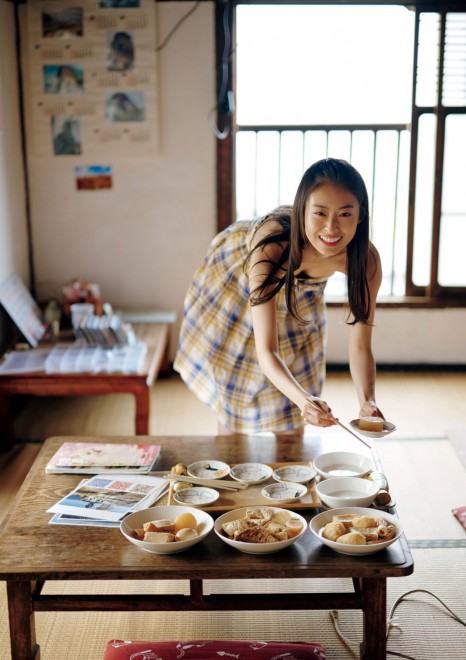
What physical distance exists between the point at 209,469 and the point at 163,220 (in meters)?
2.37

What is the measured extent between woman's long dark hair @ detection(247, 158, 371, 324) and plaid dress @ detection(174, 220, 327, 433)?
0.27m

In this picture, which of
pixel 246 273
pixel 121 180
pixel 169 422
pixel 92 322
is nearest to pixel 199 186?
pixel 121 180

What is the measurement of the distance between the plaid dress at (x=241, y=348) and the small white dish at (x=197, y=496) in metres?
0.59

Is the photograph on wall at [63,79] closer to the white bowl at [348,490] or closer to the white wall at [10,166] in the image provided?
the white wall at [10,166]

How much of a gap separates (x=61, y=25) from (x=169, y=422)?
2041 mm

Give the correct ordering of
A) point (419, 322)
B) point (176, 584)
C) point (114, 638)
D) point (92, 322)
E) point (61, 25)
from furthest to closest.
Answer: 1. point (419, 322)
2. point (61, 25)
3. point (92, 322)
4. point (176, 584)
5. point (114, 638)

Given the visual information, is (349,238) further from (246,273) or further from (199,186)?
(199,186)

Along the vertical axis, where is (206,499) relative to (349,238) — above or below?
below

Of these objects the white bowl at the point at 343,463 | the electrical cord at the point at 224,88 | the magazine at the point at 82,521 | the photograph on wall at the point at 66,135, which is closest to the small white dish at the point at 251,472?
the white bowl at the point at 343,463

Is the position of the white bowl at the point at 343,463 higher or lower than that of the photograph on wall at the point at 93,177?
lower

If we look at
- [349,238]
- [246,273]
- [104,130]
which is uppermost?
[104,130]

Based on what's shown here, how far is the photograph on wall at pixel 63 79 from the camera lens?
157 inches

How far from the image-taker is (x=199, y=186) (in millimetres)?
4152

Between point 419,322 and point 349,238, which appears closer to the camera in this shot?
point 349,238
